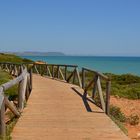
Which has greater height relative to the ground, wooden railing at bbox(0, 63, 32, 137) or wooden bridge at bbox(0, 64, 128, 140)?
wooden railing at bbox(0, 63, 32, 137)

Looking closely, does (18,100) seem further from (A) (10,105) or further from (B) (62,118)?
(A) (10,105)

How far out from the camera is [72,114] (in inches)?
429

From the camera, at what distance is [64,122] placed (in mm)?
9789

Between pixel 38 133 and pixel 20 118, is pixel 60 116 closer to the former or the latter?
pixel 20 118

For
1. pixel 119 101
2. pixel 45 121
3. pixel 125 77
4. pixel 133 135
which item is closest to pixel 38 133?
pixel 45 121

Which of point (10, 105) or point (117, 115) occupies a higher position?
point (10, 105)

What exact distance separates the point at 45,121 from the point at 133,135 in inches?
97.4

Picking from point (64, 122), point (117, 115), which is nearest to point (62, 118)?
point (64, 122)

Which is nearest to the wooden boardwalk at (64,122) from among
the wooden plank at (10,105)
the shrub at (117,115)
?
the wooden plank at (10,105)

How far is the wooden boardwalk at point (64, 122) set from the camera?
842 centimetres

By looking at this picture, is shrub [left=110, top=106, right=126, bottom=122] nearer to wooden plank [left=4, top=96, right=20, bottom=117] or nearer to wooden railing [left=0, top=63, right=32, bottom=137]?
wooden railing [left=0, top=63, right=32, bottom=137]

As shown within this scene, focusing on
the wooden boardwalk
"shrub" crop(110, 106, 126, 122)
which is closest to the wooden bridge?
the wooden boardwalk

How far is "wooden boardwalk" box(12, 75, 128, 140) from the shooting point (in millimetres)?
8422

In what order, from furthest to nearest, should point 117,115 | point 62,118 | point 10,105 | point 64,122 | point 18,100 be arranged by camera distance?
point 117,115 → point 18,100 → point 62,118 → point 64,122 → point 10,105
